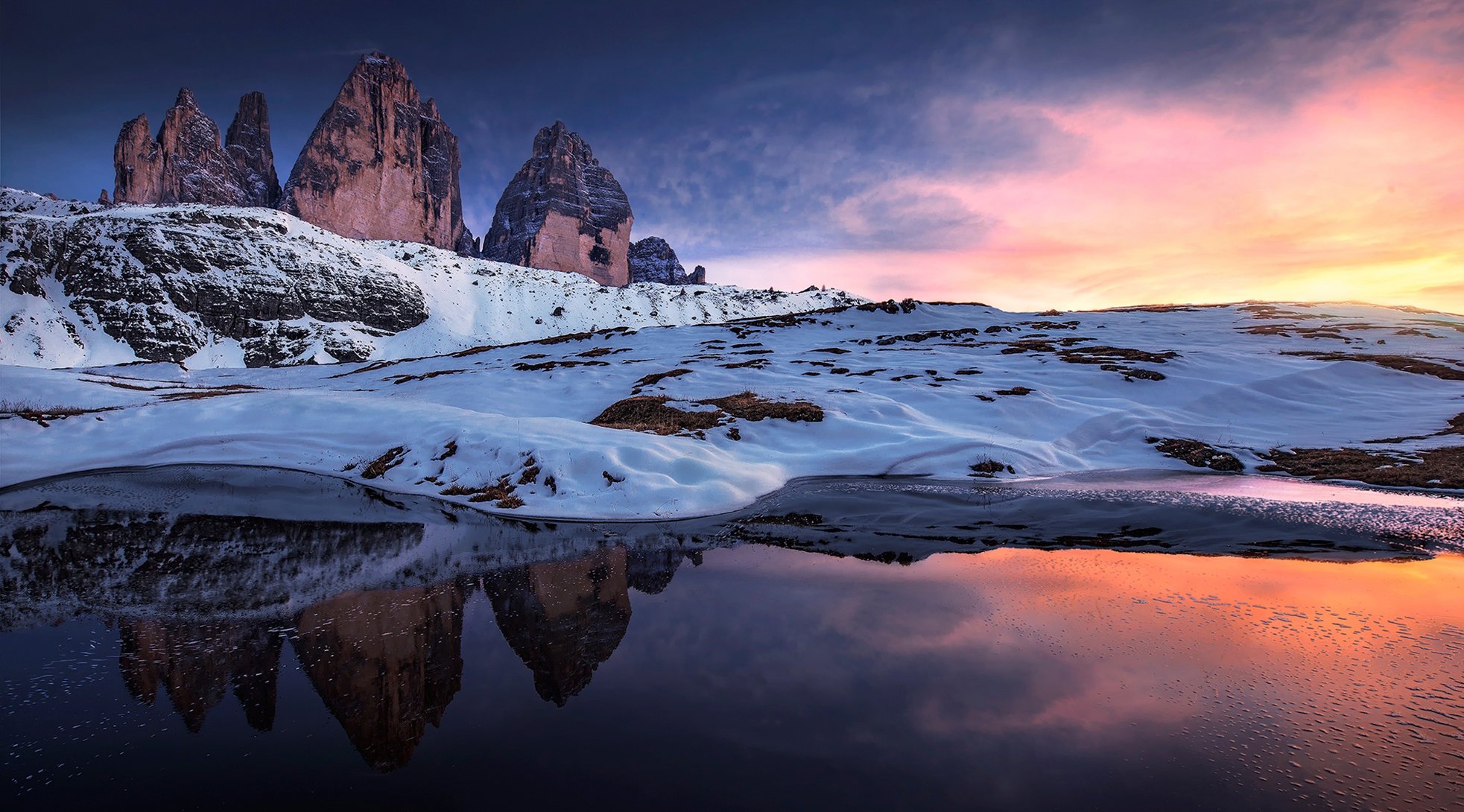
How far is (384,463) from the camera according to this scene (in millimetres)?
16250

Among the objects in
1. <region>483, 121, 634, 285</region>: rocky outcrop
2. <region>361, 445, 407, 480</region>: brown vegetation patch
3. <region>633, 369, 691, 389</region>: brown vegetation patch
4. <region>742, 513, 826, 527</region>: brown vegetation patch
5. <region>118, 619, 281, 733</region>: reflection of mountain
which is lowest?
<region>118, 619, 281, 733</region>: reflection of mountain

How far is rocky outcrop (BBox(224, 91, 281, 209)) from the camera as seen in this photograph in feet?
543

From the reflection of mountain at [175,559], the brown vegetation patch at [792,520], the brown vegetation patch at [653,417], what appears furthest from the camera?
the brown vegetation patch at [653,417]

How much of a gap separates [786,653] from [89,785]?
5816 millimetres

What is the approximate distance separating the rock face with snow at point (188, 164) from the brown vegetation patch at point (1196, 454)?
→ 208 metres

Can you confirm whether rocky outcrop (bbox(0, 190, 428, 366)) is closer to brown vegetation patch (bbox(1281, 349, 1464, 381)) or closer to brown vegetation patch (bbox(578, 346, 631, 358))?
brown vegetation patch (bbox(578, 346, 631, 358))

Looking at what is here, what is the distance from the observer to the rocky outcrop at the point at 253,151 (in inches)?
6521

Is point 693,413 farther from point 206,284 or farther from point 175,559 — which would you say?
point 206,284

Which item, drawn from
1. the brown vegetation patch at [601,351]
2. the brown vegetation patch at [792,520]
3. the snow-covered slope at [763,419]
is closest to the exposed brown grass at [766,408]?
the snow-covered slope at [763,419]

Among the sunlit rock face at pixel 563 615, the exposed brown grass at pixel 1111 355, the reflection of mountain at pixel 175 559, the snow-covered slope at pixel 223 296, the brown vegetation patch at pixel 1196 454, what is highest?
the snow-covered slope at pixel 223 296

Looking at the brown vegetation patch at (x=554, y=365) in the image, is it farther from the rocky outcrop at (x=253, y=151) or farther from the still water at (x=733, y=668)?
the rocky outcrop at (x=253, y=151)

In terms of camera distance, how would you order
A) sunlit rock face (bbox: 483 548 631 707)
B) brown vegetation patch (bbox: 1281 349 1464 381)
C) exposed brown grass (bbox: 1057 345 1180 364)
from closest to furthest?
sunlit rock face (bbox: 483 548 631 707) → brown vegetation patch (bbox: 1281 349 1464 381) → exposed brown grass (bbox: 1057 345 1180 364)

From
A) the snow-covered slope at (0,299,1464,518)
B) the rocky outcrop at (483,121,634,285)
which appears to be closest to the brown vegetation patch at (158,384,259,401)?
the snow-covered slope at (0,299,1464,518)

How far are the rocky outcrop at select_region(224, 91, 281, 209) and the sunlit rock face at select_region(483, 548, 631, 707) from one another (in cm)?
20906
